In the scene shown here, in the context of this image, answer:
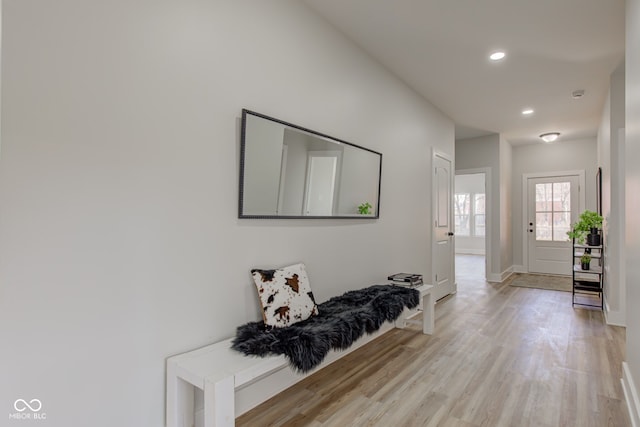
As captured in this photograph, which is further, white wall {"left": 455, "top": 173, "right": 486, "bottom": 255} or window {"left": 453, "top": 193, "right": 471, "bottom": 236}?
window {"left": 453, "top": 193, "right": 471, "bottom": 236}

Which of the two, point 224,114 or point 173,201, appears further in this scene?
point 224,114

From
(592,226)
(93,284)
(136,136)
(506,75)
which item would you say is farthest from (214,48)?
(592,226)

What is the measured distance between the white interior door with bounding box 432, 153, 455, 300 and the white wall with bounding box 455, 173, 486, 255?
6.13m

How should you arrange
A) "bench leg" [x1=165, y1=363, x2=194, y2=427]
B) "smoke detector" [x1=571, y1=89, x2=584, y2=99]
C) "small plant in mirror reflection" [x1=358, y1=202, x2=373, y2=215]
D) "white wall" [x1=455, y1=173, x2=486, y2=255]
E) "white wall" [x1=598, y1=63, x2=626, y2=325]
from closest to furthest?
"bench leg" [x1=165, y1=363, x2=194, y2=427] < "small plant in mirror reflection" [x1=358, y1=202, x2=373, y2=215] < "white wall" [x1=598, y1=63, x2=626, y2=325] < "smoke detector" [x1=571, y1=89, x2=584, y2=99] < "white wall" [x1=455, y1=173, x2=486, y2=255]

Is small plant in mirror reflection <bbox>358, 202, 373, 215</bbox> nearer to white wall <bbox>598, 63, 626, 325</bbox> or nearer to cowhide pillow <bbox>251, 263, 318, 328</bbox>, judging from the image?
cowhide pillow <bbox>251, 263, 318, 328</bbox>

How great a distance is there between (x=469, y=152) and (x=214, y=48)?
5.77 metres

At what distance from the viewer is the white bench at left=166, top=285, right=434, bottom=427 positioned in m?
1.42

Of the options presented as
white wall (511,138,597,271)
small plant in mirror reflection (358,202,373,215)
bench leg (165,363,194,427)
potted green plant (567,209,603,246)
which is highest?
white wall (511,138,597,271)

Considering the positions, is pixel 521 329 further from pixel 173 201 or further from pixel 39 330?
pixel 39 330

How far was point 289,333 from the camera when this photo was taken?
1834 millimetres

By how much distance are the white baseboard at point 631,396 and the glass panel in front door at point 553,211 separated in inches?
202

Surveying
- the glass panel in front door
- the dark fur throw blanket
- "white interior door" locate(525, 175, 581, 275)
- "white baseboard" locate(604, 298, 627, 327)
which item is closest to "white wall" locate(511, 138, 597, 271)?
"white interior door" locate(525, 175, 581, 275)

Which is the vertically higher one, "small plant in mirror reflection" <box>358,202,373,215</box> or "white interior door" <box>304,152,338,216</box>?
"white interior door" <box>304,152,338,216</box>

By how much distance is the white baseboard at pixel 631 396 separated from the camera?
5.86 ft
